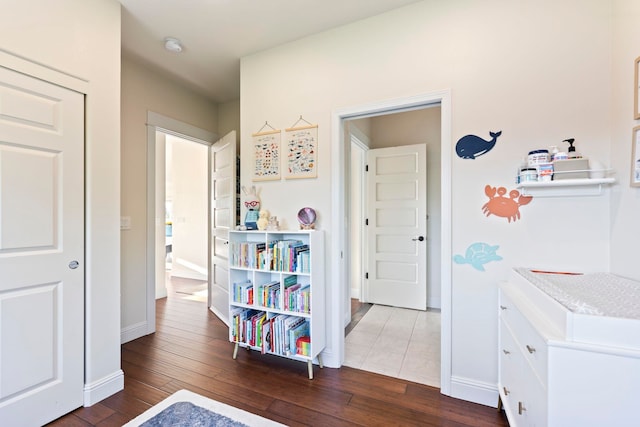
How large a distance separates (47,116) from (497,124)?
9.15 ft

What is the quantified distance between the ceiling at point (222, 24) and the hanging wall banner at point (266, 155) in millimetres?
818

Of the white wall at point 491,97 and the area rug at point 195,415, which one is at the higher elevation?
the white wall at point 491,97

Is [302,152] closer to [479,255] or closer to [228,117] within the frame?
[479,255]

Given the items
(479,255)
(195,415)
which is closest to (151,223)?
(195,415)

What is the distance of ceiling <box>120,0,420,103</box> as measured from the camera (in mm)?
2064

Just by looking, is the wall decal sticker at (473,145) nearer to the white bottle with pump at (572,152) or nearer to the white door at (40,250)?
the white bottle with pump at (572,152)

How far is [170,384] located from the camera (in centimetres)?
204

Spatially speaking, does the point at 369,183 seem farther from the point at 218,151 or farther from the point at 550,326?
the point at 550,326

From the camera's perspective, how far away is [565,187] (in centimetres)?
164

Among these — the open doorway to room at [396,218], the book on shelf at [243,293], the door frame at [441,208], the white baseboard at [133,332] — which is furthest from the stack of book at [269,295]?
the white baseboard at [133,332]

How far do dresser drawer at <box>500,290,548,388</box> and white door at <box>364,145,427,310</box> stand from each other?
6.69 ft

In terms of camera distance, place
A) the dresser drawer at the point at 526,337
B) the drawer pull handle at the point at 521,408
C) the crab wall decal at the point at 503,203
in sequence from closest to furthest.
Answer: the dresser drawer at the point at 526,337
the drawer pull handle at the point at 521,408
the crab wall decal at the point at 503,203

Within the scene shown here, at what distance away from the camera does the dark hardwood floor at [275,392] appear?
66.5 inches

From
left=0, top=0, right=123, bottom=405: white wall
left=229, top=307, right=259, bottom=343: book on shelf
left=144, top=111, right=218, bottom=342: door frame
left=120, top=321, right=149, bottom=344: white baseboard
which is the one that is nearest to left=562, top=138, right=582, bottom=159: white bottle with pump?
left=229, top=307, right=259, bottom=343: book on shelf
